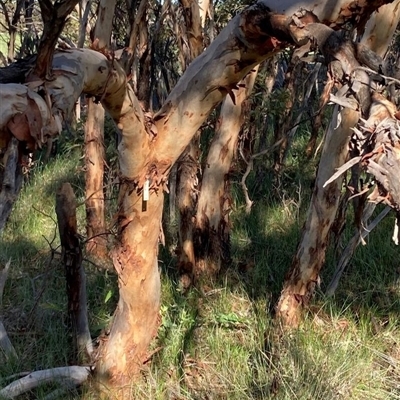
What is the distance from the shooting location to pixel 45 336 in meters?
3.69

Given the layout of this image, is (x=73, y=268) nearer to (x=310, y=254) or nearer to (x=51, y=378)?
(x=51, y=378)

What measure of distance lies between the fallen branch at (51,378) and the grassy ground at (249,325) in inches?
2.4

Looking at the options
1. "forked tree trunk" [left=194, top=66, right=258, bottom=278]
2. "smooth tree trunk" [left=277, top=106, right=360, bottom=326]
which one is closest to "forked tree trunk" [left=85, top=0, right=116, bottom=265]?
"forked tree trunk" [left=194, top=66, right=258, bottom=278]

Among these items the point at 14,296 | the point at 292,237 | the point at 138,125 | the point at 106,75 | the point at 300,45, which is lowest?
the point at 14,296

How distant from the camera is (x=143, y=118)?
253 centimetres

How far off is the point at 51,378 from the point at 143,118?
1436 mm

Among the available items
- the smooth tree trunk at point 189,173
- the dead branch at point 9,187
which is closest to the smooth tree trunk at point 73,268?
the dead branch at point 9,187

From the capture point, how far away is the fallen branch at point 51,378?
3.07 metres

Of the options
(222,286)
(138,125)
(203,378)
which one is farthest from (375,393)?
(138,125)

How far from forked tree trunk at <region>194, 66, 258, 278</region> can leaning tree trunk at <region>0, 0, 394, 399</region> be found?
1379 mm

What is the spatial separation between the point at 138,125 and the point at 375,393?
68.7 inches

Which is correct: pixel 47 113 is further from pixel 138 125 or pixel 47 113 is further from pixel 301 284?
pixel 301 284

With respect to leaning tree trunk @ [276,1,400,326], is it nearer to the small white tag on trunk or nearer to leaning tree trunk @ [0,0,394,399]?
leaning tree trunk @ [0,0,394,399]

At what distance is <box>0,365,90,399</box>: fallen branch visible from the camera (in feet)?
10.1
